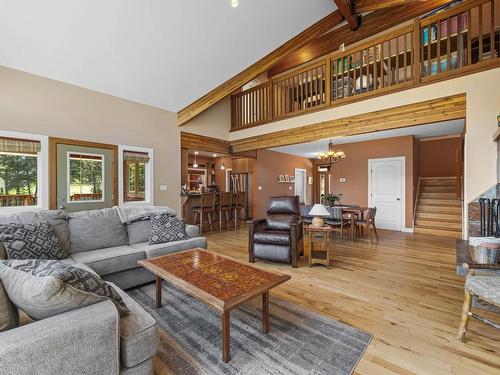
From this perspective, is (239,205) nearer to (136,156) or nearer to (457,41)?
(136,156)

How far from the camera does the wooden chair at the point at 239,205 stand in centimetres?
680

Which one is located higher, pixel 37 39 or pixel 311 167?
pixel 37 39

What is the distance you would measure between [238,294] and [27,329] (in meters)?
1.05

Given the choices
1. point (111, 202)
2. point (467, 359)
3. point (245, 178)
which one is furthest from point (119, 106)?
point (467, 359)

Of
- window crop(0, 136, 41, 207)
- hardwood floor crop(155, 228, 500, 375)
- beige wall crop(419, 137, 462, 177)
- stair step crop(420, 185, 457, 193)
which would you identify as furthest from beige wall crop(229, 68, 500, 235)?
window crop(0, 136, 41, 207)

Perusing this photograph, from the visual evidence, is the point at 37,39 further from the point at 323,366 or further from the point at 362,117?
the point at 362,117

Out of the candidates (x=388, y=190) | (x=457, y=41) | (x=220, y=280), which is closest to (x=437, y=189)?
(x=388, y=190)

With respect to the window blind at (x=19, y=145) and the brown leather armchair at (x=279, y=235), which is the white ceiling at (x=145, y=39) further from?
the brown leather armchair at (x=279, y=235)

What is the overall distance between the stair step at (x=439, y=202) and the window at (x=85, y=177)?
787 centimetres

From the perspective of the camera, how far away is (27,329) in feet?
3.17

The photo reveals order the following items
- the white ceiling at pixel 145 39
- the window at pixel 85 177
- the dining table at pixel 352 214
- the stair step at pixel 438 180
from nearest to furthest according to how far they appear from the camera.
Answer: the white ceiling at pixel 145 39 < the window at pixel 85 177 < the dining table at pixel 352 214 < the stair step at pixel 438 180

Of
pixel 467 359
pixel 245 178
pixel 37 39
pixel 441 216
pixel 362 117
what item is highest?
pixel 37 39

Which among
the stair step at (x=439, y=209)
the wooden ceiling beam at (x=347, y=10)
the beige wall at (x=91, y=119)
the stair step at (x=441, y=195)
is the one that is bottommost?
the stair step at (x=439, y=209)

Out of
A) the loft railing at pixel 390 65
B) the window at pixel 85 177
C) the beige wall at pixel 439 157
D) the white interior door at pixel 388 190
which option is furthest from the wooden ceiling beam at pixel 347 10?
the beige wall at pixel 439 157
